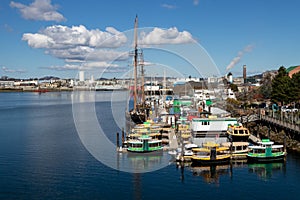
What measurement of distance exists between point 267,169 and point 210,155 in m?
3.43

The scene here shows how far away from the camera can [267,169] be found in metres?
21.3

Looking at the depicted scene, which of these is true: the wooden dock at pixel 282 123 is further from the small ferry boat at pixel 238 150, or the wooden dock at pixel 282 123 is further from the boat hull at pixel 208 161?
the boat hull at pixel 208 161

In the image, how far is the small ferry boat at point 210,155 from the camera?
21516mm

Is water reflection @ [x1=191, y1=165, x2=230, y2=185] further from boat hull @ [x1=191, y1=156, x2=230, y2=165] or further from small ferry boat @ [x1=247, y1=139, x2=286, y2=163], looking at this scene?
small ferry boat @ [x1=247, y1=139, x2=286, y2=163]

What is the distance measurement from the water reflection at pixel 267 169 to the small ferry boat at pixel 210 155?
1.65 meters

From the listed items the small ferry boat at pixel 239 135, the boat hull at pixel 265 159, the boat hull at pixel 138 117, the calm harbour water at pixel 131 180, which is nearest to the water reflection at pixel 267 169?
the calm harbour water at pixel 131 180

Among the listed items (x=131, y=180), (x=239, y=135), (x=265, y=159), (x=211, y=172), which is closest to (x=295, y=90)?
(x=239, y=135)

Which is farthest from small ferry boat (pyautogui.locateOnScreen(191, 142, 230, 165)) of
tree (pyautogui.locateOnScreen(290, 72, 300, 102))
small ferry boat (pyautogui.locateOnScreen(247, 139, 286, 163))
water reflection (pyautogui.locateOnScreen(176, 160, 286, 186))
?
tree (pyautogui.locateOnScreen(290, 72, 300, 102))

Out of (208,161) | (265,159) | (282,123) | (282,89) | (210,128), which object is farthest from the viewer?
(282,89)

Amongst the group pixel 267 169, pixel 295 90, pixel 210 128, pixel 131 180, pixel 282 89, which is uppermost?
pixel 282 89

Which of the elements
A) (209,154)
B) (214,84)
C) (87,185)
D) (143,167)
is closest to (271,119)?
(209,154)

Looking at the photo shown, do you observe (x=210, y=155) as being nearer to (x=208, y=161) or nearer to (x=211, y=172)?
(x=208, y=161)

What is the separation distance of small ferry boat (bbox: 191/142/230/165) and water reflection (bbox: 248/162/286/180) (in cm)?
165

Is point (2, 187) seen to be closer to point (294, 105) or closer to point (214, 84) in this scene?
point (294, 105)
